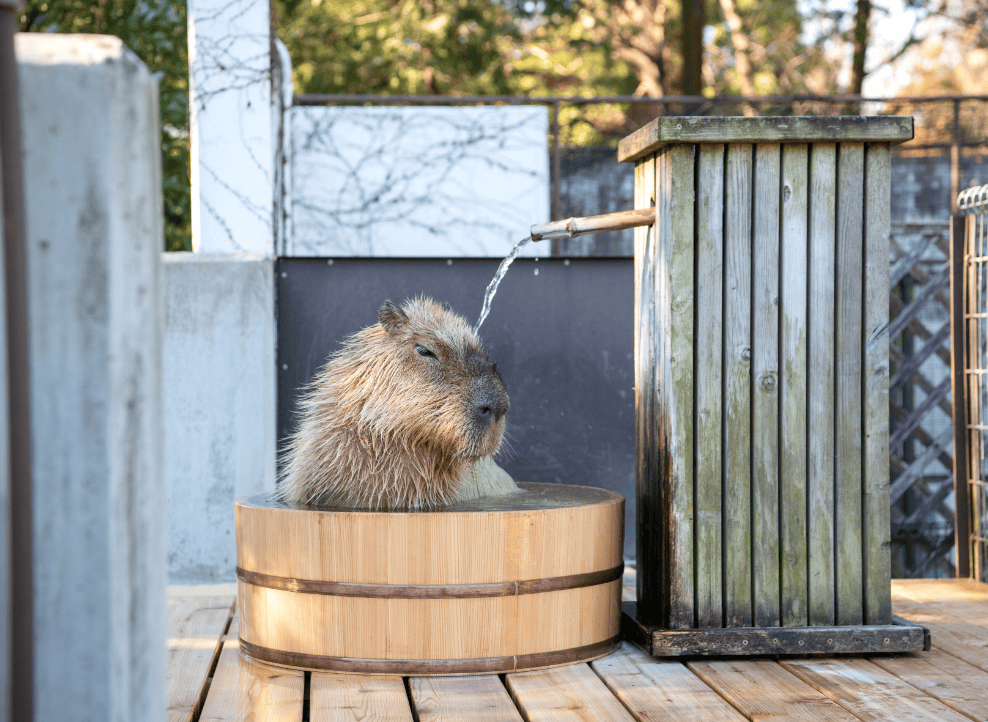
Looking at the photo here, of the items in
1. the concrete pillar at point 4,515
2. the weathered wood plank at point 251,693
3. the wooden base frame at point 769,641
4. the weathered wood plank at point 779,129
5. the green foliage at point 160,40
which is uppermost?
the green foliage at point 160,40

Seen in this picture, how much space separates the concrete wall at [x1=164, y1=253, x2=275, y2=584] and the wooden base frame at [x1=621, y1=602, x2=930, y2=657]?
7.44 ft

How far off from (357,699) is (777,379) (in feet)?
5.54

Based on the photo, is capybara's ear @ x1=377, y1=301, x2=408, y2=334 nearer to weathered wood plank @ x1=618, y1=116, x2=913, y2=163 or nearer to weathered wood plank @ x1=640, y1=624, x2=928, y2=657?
weathered wood plank @ x1=618, y1=116, x2=913, y2=163

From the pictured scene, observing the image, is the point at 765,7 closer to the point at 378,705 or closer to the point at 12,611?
the point at 378,705

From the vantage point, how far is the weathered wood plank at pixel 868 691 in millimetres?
2535

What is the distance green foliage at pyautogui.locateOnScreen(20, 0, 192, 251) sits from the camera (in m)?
7.31

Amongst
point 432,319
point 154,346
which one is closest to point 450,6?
point 432,319

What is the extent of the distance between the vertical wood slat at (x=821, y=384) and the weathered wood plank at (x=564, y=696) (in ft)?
2.70

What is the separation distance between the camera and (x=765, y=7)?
42.5ft

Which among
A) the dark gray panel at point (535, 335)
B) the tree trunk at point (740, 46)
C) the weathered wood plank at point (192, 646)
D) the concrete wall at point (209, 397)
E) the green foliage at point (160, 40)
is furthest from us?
the tree trunk at point (740, 46)

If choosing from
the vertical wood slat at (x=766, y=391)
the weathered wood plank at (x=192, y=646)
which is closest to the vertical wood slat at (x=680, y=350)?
the vertical wood slat at (x=766, y=391)

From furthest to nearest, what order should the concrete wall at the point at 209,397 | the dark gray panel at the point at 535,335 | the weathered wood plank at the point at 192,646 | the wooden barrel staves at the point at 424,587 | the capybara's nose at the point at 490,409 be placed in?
the dark gray panel at the point at 535,335
the concrete wall at the point at 209,397
the capybara's nose at the point at 490,409
the wooden barrel staves at the point at 424,587
the weathered wood plank at the point at 192,646

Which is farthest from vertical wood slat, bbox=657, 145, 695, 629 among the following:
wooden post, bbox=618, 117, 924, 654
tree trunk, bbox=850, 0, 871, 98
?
tree trunk, bbox=850, 0, 871, 98

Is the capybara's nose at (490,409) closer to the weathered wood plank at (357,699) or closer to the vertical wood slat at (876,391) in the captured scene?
the weathered wood plank at (357,699)
